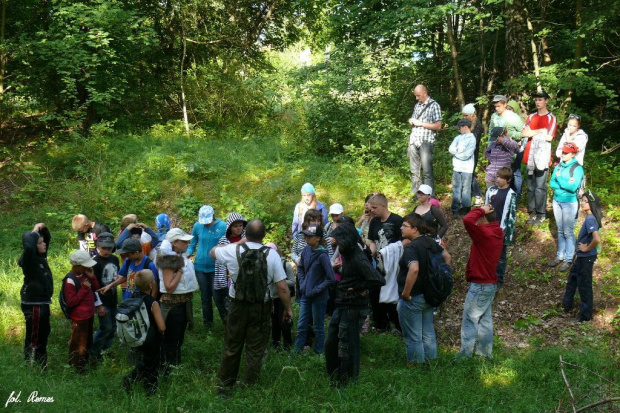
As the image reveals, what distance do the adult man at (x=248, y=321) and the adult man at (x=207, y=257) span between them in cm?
179

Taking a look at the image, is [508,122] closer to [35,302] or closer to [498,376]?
[498,376]

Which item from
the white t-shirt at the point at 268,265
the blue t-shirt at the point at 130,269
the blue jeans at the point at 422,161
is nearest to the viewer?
the white t-shirt at the point at 268,265

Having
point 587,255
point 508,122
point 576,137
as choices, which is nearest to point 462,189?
point 508,122

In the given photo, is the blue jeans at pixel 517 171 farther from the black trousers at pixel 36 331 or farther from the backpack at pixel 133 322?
the black trousers at pixel 36 331

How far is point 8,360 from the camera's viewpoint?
5.66 m

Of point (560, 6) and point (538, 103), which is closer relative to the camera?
point (538, 103)

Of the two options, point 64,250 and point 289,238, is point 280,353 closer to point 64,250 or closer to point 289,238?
point 289,238

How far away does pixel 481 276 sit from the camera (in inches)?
229

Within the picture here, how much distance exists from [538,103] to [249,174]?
679cm

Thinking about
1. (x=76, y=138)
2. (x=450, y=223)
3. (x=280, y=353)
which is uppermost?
(x=76, y=138)

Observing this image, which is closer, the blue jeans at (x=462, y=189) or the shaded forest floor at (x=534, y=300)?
the shaded forest floor at (x=534, y=300)

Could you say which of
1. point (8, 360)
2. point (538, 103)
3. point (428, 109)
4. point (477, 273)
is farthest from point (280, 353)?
point (538, 103)

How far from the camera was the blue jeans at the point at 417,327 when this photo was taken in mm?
5723

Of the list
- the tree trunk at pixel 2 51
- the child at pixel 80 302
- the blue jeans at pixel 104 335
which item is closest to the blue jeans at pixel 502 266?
the blue jeans at pixel 104 335
